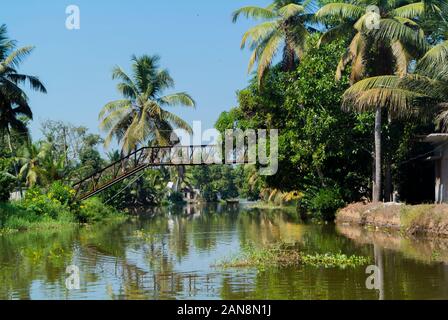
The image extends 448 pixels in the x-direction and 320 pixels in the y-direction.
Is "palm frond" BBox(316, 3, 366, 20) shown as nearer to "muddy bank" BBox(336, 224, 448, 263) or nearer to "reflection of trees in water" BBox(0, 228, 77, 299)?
"muddy bank" BBox(336, 224, 448, 263)

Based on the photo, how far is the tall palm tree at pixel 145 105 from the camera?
4038cm

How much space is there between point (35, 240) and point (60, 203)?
9.07m

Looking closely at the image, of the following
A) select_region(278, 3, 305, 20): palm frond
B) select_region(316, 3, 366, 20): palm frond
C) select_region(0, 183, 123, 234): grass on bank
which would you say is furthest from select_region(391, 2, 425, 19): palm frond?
select_region(0, 183, 123, 234): grass on bank

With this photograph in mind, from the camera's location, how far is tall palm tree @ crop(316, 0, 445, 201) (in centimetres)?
2556

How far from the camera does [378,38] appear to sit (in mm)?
26547

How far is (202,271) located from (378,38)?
16.6 metres

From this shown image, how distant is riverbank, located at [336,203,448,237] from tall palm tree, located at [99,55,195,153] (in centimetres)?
1511

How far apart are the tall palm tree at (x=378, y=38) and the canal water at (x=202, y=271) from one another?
295 inches

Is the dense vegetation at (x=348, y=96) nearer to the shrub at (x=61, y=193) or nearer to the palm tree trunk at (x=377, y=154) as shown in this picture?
the palm tree trunk at (x=377, y=154)

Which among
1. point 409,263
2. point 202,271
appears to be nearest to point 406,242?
point 409,263

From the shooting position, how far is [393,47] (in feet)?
85.8

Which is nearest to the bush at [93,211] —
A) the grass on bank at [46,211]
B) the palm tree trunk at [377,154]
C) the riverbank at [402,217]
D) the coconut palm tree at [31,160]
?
the grass on bank at [46,211]
